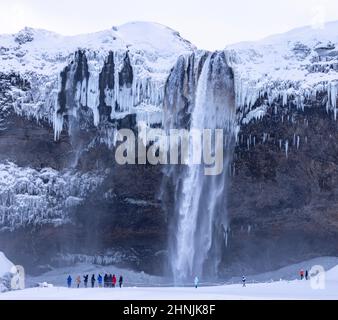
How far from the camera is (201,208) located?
57875 millimetres

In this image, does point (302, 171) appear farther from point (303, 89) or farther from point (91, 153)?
point (91, 153)

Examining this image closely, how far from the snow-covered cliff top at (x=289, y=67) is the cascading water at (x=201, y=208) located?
2.88 metres

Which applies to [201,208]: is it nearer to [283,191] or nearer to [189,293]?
[283,191]

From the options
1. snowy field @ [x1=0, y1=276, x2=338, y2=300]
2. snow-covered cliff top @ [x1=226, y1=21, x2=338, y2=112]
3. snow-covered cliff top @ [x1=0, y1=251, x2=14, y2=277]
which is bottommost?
snow-covered cliff top @ [x1=0, y1=251, x2=14, y2=277]

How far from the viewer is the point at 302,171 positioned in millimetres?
56656

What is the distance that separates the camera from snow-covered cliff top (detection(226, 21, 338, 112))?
53.4 metres

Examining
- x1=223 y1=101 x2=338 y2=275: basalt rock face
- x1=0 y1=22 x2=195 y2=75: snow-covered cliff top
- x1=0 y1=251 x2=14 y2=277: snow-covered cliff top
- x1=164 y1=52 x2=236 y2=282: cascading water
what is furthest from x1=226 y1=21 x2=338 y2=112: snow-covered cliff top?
x1=0 y1=251 x2=14 y2=277: snow-covered cliff top

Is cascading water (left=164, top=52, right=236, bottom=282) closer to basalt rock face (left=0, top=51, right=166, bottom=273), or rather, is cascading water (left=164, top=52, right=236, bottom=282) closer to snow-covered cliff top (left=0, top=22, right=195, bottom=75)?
basalt rock face (left=0, top=51, right=166, bottom=273)

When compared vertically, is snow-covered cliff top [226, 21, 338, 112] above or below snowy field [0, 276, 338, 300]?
above

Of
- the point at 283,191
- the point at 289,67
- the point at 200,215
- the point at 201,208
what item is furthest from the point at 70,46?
the point at 283,191

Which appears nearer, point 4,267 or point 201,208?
point 4,267

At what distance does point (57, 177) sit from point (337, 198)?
22.1 metres

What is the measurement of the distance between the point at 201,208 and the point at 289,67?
1299cm

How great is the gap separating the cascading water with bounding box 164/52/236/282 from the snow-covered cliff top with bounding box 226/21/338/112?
2.88 meters
